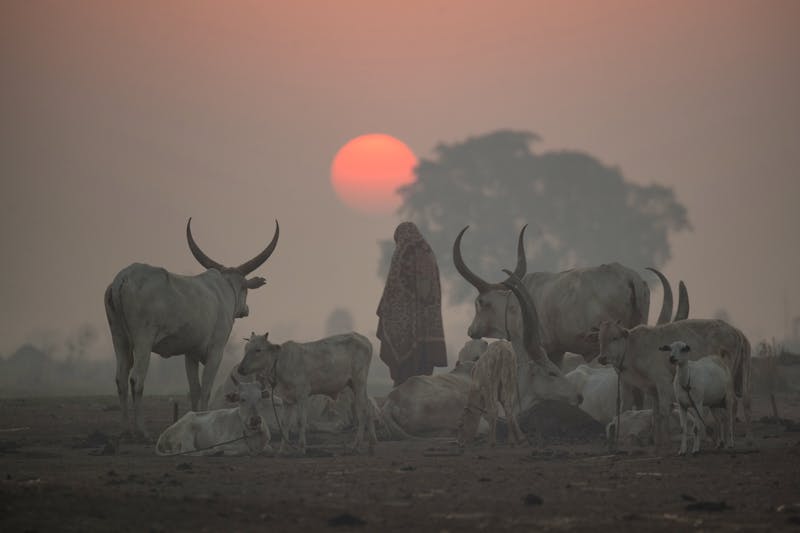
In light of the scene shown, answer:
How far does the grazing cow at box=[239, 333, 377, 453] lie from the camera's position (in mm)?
→ 15133

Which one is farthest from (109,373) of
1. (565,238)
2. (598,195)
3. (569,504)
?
(569,504)

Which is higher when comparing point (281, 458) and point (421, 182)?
point (421, 182)

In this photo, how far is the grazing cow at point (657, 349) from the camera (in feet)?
46.4

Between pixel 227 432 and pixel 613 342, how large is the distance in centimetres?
439

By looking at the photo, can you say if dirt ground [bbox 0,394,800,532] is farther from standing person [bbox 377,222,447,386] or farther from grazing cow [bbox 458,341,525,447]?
standing person [bbox 377,222,447,386]

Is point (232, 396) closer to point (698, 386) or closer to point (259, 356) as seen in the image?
point (259, 356)

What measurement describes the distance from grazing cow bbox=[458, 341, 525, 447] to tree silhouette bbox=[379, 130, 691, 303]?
54975 mm

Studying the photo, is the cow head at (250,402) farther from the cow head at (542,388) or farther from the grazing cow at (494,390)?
the cow head at (542,388)

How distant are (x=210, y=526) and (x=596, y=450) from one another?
728 cm

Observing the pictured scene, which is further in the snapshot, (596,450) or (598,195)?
(598,195)

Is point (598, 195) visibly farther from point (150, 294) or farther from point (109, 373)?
point (150, 294)

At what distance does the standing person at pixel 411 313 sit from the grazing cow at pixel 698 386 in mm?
9068

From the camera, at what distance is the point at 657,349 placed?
14.2 meters

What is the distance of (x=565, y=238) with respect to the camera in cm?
7625
